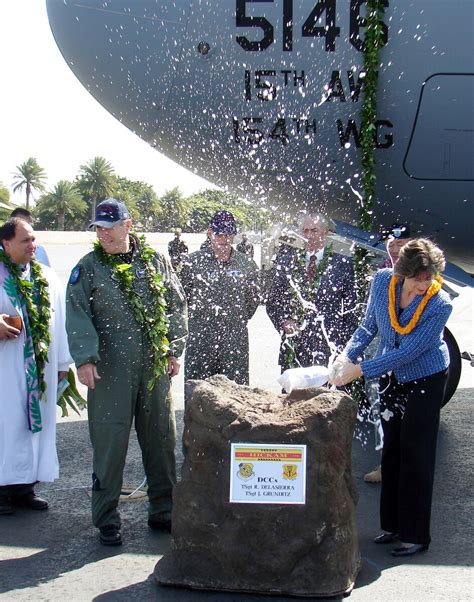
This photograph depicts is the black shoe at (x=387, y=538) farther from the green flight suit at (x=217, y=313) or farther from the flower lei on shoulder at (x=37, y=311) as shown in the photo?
the flower lei on shoulder at (x=37, y=311)

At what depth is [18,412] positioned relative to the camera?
5066mm

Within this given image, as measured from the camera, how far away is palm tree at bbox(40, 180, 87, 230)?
9106 centimetres

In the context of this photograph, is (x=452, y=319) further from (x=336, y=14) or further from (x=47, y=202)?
(x=47, y=202)

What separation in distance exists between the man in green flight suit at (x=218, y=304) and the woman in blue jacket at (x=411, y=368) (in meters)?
1.44

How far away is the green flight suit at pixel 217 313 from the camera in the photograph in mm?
5730

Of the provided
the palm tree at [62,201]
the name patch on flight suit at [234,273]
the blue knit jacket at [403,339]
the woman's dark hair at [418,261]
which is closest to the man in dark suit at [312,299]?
the name patch on flight suit at [234,273]

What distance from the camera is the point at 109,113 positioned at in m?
6.65

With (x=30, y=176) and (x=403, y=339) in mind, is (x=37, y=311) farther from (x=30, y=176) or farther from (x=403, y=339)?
(x=30, y=176)

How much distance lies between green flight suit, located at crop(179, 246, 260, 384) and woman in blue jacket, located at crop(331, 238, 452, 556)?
4.69 ft

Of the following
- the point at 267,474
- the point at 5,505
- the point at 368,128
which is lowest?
the point at 5,505

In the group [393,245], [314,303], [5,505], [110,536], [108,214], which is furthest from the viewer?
[314,303]

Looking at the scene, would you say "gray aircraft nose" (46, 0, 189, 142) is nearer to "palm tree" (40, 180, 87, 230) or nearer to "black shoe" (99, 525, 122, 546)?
"black shoe" (99, 525, 122, 546)

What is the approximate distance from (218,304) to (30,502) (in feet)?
5.59

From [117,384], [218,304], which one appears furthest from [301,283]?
[117,384]
